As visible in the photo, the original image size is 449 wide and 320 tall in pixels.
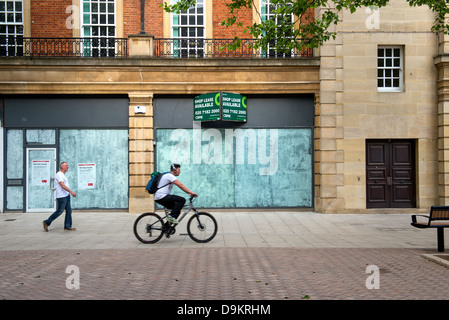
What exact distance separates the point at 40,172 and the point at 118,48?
507cm

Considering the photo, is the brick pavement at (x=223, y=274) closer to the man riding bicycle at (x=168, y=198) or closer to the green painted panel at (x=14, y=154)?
the man riding bicycle at (x=168, y=198)

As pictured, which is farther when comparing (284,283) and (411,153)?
(411,153)

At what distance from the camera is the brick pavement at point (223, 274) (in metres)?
5.95

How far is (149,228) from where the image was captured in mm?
9961

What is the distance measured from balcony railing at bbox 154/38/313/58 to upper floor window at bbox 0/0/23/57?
472 centimetres

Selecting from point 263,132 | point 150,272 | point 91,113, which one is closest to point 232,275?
point 150,272

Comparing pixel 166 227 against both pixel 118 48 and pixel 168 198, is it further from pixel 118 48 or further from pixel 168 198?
pixel 118 48

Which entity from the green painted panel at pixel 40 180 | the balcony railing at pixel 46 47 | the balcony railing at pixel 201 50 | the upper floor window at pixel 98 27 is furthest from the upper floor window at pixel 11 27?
the balcony railing at pixel 201 50

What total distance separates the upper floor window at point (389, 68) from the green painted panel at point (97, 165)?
30.7 ft

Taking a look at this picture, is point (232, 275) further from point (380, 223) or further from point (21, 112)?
point (21, 112)

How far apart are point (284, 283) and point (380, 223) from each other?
309 inches

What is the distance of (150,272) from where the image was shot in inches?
284

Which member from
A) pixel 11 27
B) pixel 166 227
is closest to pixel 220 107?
pixel 166 227

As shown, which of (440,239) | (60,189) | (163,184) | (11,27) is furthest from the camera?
(11,27)
